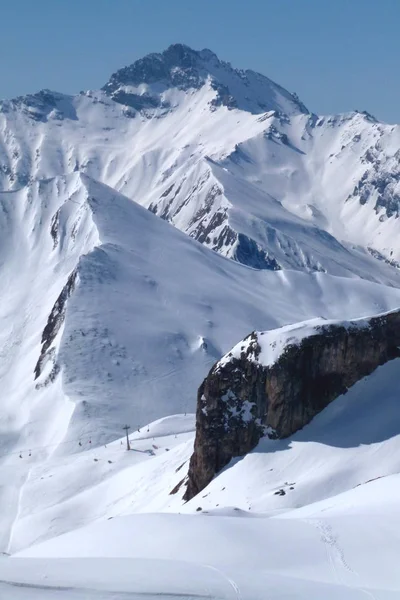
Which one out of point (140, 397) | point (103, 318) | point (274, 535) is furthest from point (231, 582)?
point (103, 318)

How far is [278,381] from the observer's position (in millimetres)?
57781

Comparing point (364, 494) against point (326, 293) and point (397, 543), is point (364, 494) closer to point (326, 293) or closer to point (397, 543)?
point (397, 543)

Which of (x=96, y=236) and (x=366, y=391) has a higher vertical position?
(x=366, y=391)

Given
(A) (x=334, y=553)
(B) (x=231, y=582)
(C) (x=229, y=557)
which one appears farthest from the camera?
(A) (x=334, y=553)

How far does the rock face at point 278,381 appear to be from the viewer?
5747 centimetres

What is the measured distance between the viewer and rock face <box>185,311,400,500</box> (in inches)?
2263

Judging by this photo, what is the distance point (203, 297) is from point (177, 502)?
6273 cm

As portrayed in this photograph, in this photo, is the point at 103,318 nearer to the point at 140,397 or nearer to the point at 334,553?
the point at 140,397

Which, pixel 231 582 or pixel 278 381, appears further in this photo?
pixel 278 381

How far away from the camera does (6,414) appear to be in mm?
97375

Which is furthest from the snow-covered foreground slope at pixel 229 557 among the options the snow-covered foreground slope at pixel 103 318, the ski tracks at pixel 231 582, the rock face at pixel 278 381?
the snow-covered foreground slope at pixel 103 318

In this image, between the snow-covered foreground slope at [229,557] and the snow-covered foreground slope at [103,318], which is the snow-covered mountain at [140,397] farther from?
the snow-covered foreground slope at [103,318]

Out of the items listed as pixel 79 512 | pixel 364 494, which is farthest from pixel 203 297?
pixel 364 494

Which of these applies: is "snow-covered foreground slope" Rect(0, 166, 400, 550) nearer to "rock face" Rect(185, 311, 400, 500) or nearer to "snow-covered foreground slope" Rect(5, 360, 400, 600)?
"rock face" Rect(185, 311, 400, 500)
